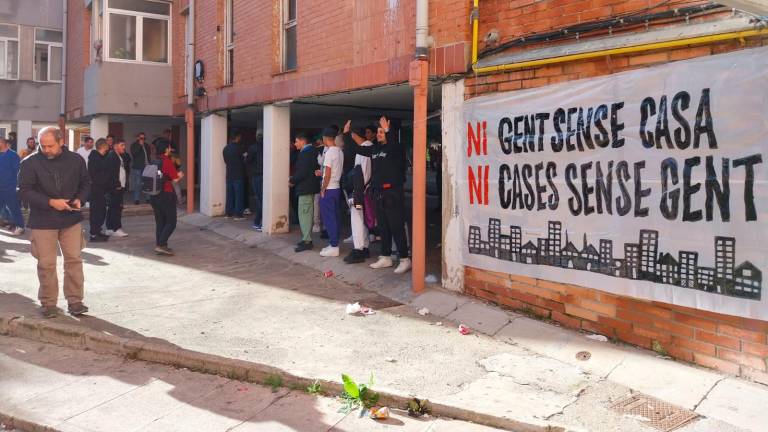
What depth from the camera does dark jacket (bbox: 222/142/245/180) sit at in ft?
41.2

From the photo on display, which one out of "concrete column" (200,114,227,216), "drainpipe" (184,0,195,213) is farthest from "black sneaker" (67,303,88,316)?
"drainpipe" (184,0,195,213)

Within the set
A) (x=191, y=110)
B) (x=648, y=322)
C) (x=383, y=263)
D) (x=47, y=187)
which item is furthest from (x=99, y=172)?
(x=648, y=322)

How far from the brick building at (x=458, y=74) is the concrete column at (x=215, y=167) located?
1.1 inches

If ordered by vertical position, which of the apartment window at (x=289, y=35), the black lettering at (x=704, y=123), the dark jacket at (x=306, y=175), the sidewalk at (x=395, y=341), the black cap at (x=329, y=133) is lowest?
the sidewalk at (x=395, y=341)

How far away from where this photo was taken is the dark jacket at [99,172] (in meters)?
10.9

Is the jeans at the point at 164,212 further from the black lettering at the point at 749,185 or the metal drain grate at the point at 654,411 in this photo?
the black lettering at the point at 749,185

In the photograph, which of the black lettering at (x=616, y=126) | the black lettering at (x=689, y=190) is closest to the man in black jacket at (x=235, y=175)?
the black lettering at (x=616, y=126)

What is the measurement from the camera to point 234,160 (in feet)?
41.2

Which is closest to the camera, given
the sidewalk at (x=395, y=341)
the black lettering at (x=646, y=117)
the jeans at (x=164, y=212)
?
the sidewalk at (x=395, y=341)

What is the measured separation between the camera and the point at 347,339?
5.86m

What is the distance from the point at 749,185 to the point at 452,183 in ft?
10.4

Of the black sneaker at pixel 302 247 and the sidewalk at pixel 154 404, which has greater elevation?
the black sneaker at pixel 302 247

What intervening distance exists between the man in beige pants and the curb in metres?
0.36

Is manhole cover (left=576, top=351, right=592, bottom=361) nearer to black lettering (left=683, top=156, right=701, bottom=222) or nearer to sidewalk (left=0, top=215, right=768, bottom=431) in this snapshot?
sidewalk (left=0, top=215, right=768, bottom=431)
